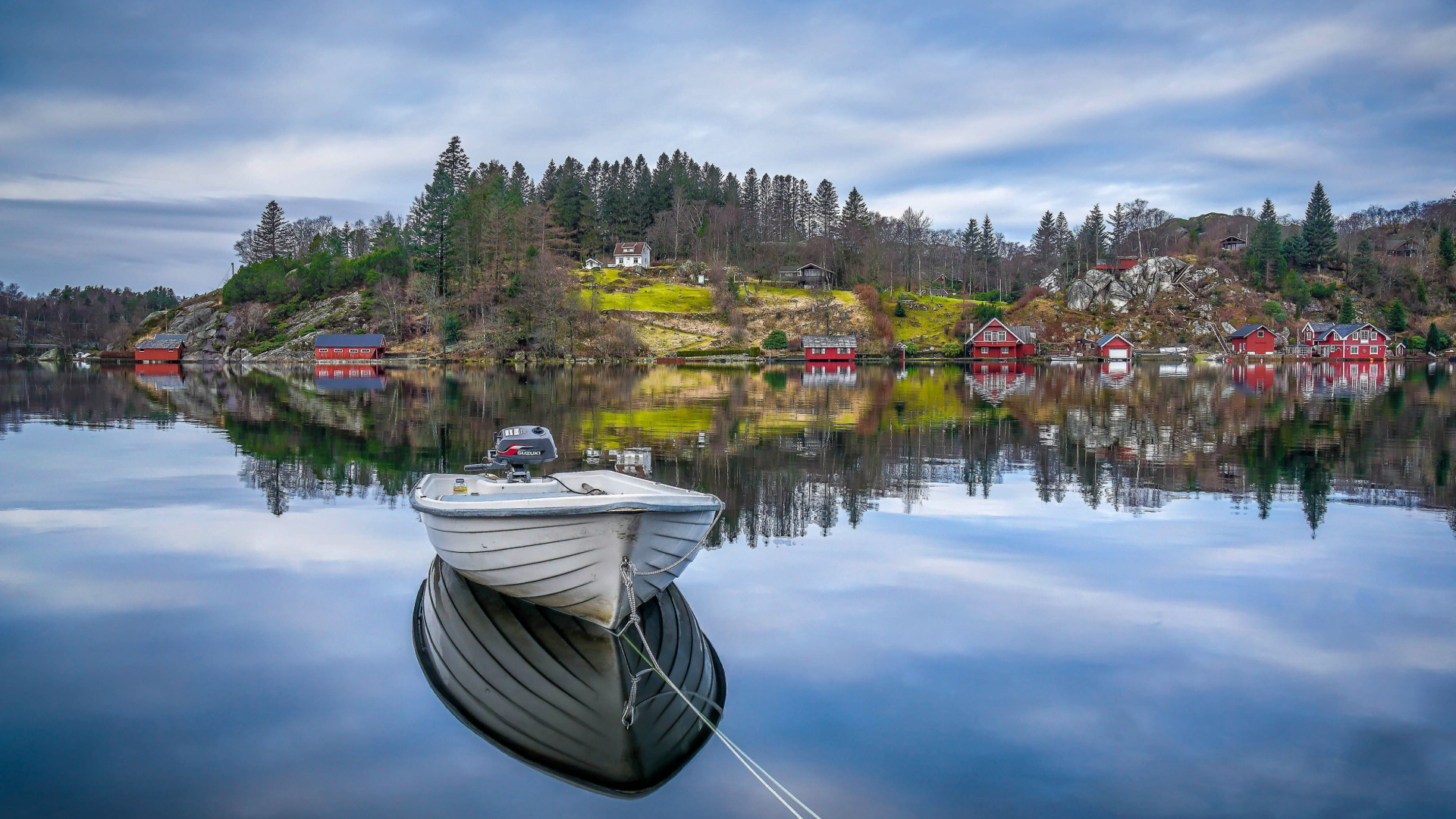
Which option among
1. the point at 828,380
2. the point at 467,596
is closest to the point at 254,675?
the point at 467,596

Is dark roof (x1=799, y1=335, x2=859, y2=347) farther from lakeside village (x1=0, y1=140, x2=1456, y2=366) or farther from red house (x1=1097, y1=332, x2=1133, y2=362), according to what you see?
red house (x1=1097, y1=332, x2=1133, y2=362)

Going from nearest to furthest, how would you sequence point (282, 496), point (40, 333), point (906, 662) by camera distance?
point (906, 662), point (282, 496), point (40, 333)

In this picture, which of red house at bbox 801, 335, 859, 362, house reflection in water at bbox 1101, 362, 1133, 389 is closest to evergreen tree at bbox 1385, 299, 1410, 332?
house reflection in water at bbox 1101, 362, 1133, 389

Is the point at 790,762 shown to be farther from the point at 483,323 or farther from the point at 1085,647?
the point at 483,323

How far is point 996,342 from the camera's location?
104 metres

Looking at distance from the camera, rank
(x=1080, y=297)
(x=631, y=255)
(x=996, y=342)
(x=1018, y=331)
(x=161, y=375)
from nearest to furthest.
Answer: (x=161, y=375), (x=996, y=342), (x=1018, y=331), (x=1080, y=297), (x=631, y=255)

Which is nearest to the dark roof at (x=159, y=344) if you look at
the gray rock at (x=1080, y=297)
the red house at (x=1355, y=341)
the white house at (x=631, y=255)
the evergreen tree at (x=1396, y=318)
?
the white house at (x=631, y=255)

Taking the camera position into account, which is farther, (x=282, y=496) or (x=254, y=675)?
(x=282, y=496)

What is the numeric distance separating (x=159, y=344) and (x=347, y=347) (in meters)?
30.2

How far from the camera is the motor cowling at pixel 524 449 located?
12539mm

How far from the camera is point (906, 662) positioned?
29.6 feet

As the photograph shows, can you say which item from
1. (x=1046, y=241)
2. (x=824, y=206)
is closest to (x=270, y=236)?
(x=824, y=206)

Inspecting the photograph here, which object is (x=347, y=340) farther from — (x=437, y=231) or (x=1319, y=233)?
(x=1319, y=233)

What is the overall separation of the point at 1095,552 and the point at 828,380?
49.6 m
